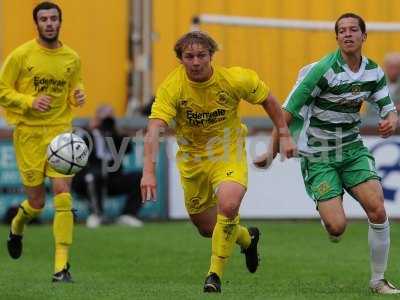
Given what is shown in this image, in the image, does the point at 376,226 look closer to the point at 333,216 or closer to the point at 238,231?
the point at 333,216

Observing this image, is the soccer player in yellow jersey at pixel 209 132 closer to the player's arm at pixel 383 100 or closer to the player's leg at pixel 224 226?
the player's leg at pixel 224 226

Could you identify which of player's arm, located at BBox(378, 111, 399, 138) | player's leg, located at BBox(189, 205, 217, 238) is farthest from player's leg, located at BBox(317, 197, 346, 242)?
player's leg, located at BBox(189, 205, 217, 238)

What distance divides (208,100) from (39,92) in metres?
2.24

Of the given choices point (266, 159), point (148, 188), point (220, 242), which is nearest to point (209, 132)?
point (266, 159)

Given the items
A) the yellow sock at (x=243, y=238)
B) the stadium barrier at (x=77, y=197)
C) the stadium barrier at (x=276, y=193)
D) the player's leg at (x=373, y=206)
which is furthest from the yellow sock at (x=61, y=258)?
the stadium barrier at (x=276, y=193)

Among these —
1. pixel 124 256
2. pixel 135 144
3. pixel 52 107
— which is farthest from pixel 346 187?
pixel 135 144

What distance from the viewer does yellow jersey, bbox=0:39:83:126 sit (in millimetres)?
11977

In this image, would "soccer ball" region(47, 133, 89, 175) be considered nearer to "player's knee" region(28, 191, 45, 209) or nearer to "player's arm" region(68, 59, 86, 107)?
"player's arm" region(68, 59, 86, 107)

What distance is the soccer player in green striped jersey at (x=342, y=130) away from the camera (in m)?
10.3

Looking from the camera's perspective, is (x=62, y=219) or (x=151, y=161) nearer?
(x=151, y=161)

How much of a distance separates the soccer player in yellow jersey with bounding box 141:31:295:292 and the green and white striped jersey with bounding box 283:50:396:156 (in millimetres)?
296

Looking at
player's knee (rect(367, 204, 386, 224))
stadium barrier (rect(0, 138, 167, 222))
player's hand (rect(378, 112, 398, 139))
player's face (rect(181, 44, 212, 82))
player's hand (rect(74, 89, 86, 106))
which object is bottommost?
stadium barrier (rect(0, 138, 167, 222))

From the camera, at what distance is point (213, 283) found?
32.8ft

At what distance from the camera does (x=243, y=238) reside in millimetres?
11461
